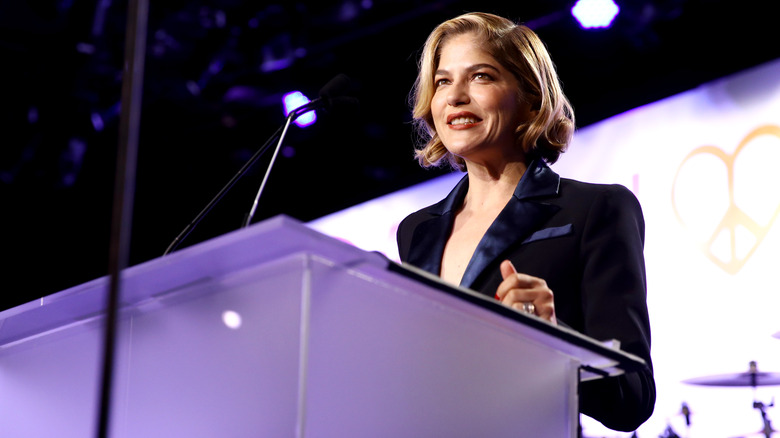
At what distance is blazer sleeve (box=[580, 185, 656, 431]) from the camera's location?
154 cm

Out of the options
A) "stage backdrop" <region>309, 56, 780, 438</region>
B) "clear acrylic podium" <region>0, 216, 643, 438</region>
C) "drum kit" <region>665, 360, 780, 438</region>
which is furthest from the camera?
"stage backdrop" <region>309, 56, 780, 438</region>

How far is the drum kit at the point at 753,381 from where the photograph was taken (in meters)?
3.48

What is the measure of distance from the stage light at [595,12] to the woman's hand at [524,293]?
324 centimetres

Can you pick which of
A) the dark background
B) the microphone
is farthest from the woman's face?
the dark background

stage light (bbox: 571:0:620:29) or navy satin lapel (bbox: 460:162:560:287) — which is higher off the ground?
stage light (bbox: 571:0:620:29)

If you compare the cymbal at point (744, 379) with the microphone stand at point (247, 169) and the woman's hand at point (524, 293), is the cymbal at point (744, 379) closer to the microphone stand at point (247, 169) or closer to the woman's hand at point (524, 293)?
the microphone stand at point (247, 169)

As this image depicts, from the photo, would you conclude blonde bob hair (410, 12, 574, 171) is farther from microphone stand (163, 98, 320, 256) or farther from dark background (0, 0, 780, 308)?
dark background (0, 0, 780, 308)

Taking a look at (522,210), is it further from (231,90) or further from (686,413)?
(231,90)

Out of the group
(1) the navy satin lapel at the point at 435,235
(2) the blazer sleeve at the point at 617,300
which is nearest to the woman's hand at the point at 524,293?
(2) the blazer sleeve at the point at 617,300

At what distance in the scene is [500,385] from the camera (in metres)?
1.30

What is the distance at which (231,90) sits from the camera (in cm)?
513

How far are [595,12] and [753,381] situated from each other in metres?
1.88

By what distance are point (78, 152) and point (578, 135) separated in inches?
114

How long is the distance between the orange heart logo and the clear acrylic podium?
263 cm
